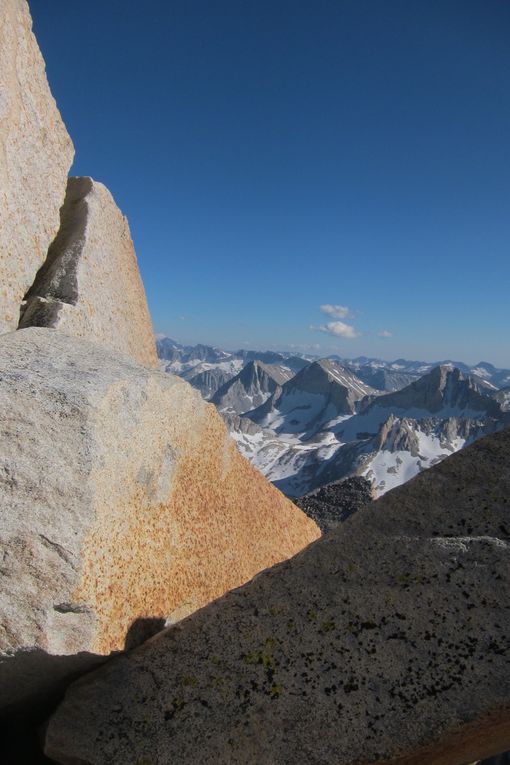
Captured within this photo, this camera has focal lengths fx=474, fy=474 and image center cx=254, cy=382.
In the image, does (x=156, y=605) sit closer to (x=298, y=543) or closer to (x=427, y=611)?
(x=427, y=611)

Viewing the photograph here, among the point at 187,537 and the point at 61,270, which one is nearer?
the point at 187,537

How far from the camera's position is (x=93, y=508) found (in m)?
6.40

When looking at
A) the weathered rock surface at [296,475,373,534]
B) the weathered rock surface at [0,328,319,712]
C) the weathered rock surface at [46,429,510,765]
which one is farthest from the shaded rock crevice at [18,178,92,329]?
the weathered rock surface at [296,475,373,534]

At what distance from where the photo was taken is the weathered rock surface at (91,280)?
1048cm

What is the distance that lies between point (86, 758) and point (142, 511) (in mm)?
3087

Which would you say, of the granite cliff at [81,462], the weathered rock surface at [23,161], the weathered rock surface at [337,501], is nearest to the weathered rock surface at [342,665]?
the granite cliff at [81,462]

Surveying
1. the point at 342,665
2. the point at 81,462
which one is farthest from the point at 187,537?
the point at 342,665

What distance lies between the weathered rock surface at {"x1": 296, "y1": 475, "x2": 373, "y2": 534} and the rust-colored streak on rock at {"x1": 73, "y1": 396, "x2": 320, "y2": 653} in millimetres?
75540

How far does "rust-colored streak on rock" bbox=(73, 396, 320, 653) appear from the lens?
658 centimetres

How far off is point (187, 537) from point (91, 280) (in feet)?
21.9

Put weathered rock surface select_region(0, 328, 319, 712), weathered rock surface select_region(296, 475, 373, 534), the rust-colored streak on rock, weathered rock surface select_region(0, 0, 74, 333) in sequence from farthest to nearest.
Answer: weathered rock surface select_region(296, 475, 373, 534) → weathered rock surface select_region(0, 0, 74, 333) → the rust-colored streak on rock → weathered rock surface select_region(0, 328, 319, 712)

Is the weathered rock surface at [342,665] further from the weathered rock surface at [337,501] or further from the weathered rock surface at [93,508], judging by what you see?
the weathered rock surface at [337,501]

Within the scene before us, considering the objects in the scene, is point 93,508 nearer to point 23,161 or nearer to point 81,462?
point 81,462

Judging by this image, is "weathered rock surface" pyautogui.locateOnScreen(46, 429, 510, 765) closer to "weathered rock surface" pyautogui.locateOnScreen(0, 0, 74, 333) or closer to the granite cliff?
the granite cliff
